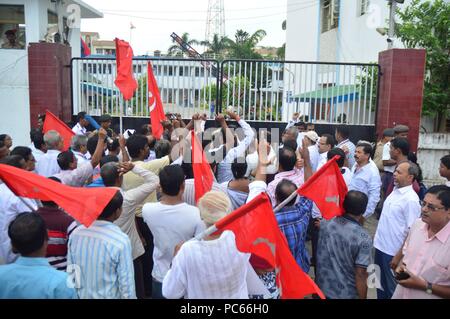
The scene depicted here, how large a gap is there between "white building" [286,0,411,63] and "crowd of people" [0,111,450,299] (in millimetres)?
10278

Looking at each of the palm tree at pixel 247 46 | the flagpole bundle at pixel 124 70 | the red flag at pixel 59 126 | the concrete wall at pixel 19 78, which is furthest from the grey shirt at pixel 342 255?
the palm tree at pixel 247 46

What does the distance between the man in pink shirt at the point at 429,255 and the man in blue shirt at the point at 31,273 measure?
216cm

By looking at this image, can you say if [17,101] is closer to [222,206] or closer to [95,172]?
[95,172]

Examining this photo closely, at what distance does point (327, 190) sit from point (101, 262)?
194cm

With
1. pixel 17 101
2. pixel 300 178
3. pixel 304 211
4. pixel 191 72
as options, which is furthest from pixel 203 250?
pixel 17 101

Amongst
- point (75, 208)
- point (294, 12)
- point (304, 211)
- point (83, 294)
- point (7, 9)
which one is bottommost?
point (83, 294)

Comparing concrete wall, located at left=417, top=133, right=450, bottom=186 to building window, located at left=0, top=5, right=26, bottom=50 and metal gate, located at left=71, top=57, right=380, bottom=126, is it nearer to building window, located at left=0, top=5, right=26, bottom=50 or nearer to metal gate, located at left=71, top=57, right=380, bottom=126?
metal gate, located at left=71, top=57, right=380, bottom=126

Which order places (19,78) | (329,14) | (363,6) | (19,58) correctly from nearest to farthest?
Result: (19,58) < (19,78) < (363,6) < (329,14)

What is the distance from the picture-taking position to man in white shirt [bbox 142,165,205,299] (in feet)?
11.0

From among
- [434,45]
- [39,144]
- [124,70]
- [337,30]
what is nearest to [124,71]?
[124,70]

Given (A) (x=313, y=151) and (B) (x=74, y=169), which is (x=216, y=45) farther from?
(B) (x=74, y=169)

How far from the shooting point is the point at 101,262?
286 cm

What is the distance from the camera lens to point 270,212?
8.88ft

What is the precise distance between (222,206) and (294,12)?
83.7 ft
